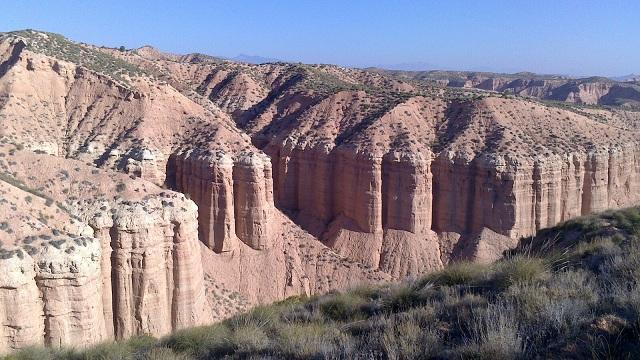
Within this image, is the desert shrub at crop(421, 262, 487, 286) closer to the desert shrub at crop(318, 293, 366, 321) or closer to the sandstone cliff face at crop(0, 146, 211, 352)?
the desert shrub at crop(318, 293, 366, 321)

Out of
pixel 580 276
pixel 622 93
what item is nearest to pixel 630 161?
pixel 580 276

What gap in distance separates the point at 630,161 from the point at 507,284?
46509mm

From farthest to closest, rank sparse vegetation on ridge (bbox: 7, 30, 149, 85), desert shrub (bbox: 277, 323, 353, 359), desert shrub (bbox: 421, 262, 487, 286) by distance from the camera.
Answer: sparse vegetation on ridge (bbox: 7, 30, 149, 85)
desert shrub (bbox: 421, 262, 487, 286)
desert shrub (bbox: 277, 323, 353, 359)

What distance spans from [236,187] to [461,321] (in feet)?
98.3

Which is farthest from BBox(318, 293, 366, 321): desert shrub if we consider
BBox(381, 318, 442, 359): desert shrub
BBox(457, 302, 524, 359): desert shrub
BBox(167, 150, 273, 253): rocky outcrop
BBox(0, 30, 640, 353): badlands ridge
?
BBox(167, 150, 273, 253): rocky outcrop

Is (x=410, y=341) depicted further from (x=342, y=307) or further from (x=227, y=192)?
(x=227, y=192)

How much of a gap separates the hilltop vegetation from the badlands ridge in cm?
1043

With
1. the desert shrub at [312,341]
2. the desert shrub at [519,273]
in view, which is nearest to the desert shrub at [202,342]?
the desert shrub at [312,341]

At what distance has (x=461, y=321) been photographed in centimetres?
891

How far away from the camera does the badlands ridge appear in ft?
71.9

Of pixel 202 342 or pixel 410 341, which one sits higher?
pixel 410 341

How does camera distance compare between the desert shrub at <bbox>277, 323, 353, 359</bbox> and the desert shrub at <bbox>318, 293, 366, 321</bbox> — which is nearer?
the desert shrub at <bbox>277, 323, 353, 359</bbox>

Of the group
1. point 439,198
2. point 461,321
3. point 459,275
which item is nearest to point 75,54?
point 439,198

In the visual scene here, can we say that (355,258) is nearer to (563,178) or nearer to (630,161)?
(563,178)
